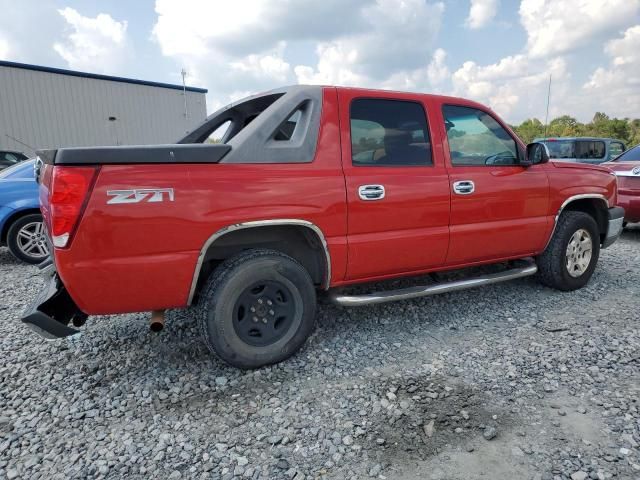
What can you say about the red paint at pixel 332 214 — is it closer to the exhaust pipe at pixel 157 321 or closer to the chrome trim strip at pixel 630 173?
the exhaust pipe at pixel 157 321

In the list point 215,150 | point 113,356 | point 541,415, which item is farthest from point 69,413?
point 541,415

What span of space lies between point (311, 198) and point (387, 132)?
0.93 metres

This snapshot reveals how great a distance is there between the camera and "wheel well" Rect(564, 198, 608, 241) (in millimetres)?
4594

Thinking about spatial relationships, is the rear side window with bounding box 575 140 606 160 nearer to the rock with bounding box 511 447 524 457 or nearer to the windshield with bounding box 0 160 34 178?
the rock with bounding box 511 447 524 457

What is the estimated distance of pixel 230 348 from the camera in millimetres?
2875

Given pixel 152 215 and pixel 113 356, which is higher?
pixel 152 215

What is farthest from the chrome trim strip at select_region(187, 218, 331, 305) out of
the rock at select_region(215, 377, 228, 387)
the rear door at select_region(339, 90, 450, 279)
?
the rock at select_region(215, 377, 228, 387)

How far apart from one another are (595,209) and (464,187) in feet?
6.96

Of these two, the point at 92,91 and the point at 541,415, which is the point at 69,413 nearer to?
the point at 541,415

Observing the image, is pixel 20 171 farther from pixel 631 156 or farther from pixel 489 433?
pixel 631 156

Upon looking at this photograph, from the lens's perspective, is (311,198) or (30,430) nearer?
(30,430)

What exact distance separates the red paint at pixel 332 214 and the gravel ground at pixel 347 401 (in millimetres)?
576

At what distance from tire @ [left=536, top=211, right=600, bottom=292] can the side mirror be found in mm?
767

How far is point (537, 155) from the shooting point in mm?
3953
